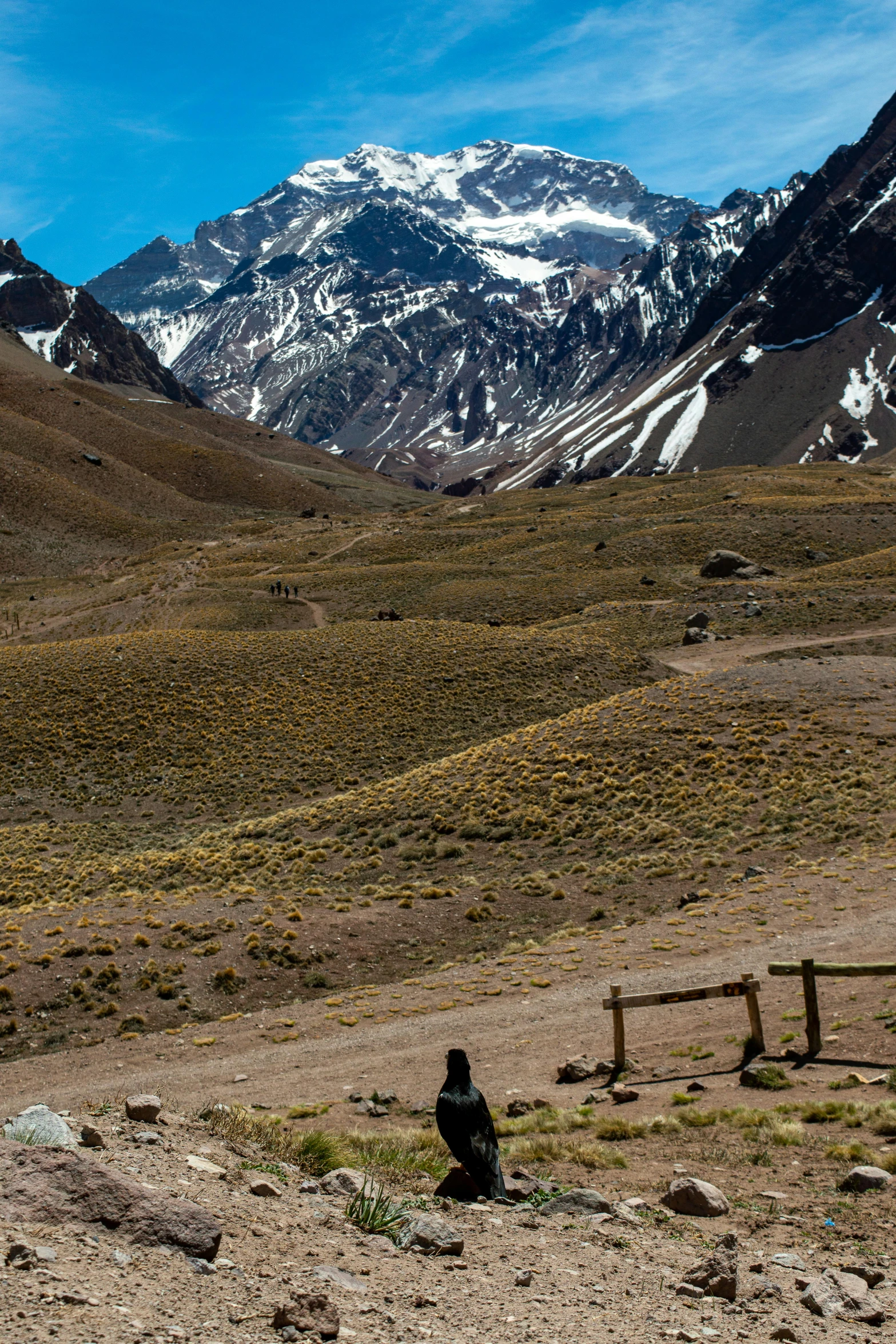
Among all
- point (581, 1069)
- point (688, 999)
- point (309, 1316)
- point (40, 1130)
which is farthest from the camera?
point (581, 1069)

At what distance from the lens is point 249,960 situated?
20250 mm

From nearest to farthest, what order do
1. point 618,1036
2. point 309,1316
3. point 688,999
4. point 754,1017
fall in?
point 309,1316 < point 688,999 < point 754,1017 < point 618,1036

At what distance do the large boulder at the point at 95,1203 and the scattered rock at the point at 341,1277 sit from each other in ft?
2.53

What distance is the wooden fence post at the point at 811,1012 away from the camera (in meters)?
12.5

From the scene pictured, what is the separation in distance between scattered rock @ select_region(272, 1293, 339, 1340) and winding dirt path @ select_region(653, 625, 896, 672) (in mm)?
45697

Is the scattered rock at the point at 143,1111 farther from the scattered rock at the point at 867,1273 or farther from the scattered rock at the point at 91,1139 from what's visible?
the scattered rock at the point at 867,1273

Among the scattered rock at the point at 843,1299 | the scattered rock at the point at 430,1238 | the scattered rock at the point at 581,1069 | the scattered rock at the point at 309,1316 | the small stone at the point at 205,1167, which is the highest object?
the scattered rock at the point at 309,1316

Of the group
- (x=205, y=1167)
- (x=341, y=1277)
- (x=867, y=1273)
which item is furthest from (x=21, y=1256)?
(x=867, y=1273)

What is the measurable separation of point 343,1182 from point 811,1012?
23.3ft

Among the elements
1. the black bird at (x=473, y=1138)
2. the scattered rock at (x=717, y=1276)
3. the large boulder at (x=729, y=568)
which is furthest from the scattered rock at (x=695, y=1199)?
the large boulder at (x=729, y=568)

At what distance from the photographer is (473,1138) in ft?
29.2

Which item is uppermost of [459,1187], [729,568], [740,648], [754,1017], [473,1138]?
[729,568]

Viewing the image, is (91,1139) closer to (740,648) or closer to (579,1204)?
(579,1204)

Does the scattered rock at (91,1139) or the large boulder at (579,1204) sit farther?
the large boulder at (579,1204)
